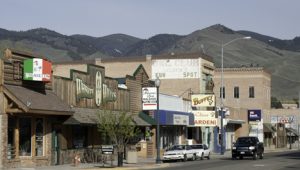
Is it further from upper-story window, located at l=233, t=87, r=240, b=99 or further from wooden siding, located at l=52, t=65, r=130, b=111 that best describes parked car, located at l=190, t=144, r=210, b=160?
upper-story window, located at l=233, t=87, r=240, b=99

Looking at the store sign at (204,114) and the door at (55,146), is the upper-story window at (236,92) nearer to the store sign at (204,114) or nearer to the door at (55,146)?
the store sign at (204,114)

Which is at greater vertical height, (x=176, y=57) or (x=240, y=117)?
(x=176, y=57)

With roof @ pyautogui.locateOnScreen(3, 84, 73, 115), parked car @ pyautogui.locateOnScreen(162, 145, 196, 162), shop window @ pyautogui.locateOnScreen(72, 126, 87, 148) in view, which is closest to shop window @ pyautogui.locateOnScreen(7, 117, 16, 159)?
roof @ pyautogui.locateOnScreen(3, 84, 73, 115)

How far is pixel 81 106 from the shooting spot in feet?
141

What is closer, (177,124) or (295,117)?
(177,124)

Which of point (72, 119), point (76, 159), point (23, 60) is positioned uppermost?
point (23, 60)

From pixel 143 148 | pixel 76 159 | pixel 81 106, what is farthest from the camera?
pixel 143 148

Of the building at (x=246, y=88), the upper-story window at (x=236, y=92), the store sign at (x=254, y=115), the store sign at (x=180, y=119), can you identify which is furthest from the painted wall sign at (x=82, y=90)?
the upper-story window at (x=236, y=92)

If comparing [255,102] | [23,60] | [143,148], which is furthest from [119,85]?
[255,102]

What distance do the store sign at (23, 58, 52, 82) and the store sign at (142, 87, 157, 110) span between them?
1341 centimetres

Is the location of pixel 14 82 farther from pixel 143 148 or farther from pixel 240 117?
pixel 240 117

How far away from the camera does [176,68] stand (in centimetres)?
7456

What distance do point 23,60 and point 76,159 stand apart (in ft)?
22.0

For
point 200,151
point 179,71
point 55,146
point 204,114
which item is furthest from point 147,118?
point 179,71
